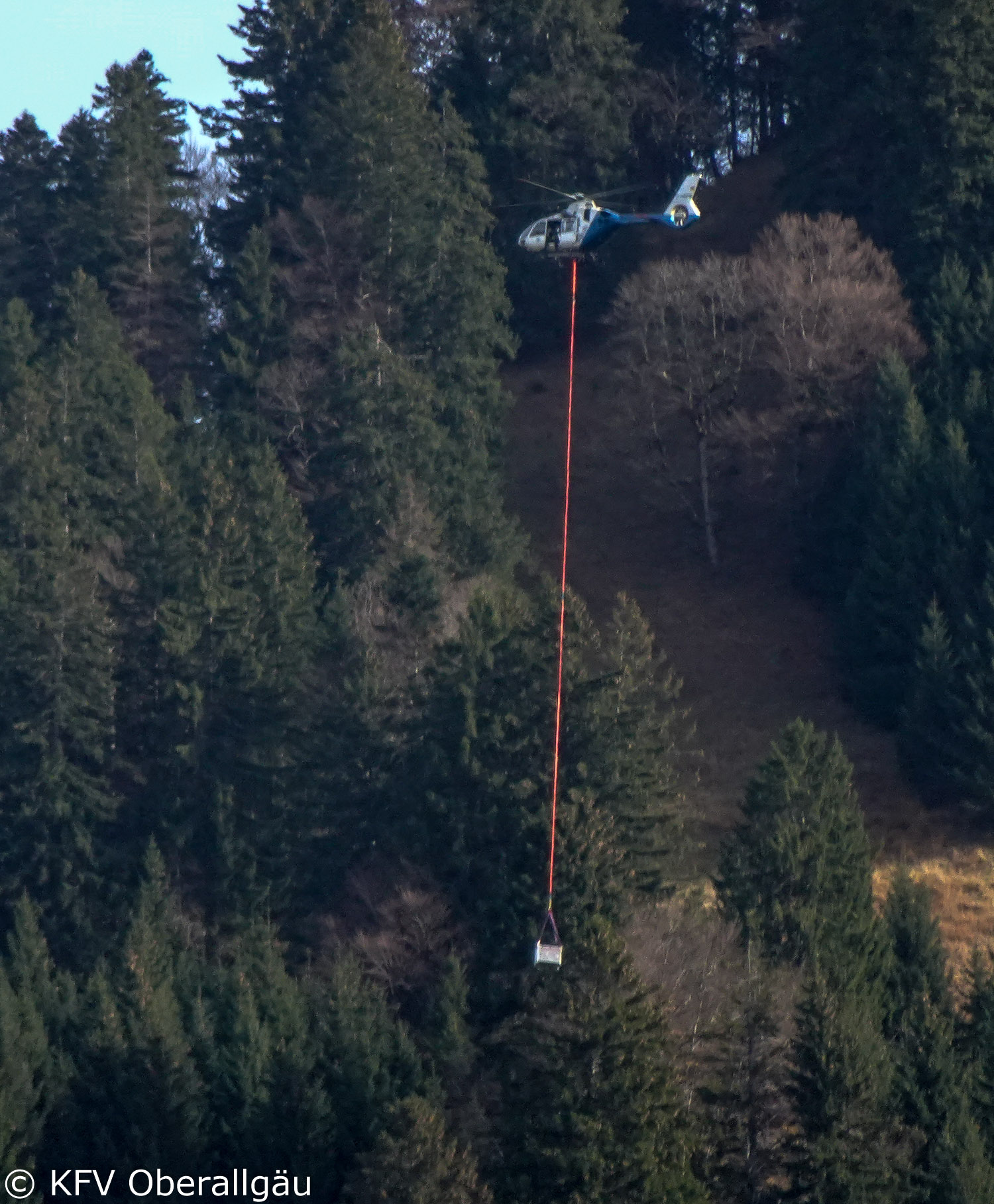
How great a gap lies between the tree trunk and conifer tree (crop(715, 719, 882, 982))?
13411mm

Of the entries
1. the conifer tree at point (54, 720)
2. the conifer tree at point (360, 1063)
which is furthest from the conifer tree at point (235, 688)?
the conifer tree at point (360, 1063)

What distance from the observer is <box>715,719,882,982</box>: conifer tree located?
2864cm

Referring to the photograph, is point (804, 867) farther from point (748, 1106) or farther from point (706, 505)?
point (706, 505)

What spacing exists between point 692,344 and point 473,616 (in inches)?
462

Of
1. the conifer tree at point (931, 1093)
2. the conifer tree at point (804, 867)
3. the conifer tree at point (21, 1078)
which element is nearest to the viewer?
the conifer tree at point (931, 1093)

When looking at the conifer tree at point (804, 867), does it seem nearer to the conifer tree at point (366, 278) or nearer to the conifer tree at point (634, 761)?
the conifer tree at point (634, 761)

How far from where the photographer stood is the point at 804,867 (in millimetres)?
29812

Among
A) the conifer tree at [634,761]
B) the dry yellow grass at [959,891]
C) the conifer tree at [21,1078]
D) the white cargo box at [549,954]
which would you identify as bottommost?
the conifer tree at [21,1078]

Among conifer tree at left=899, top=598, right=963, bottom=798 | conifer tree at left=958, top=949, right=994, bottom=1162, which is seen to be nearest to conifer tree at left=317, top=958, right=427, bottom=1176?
conifer tree at left=958, top=949, right=994, bottom=1162

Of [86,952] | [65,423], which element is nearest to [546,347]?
[65,423]

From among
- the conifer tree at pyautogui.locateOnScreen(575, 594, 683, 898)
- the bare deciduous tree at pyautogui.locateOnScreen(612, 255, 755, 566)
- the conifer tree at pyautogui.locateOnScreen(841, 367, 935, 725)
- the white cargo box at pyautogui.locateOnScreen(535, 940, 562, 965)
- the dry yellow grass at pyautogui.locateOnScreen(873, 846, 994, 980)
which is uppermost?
the bare deciduous tree at pyautogui.locateOnScreen(612, 255, 755, 566)

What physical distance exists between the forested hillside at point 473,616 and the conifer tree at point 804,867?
0.29 feet

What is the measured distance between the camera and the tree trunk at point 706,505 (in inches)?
1736

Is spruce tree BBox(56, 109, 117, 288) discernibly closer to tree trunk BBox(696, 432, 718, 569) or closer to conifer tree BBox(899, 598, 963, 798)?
tree trunk BBox(696, 432, 718, 569)
